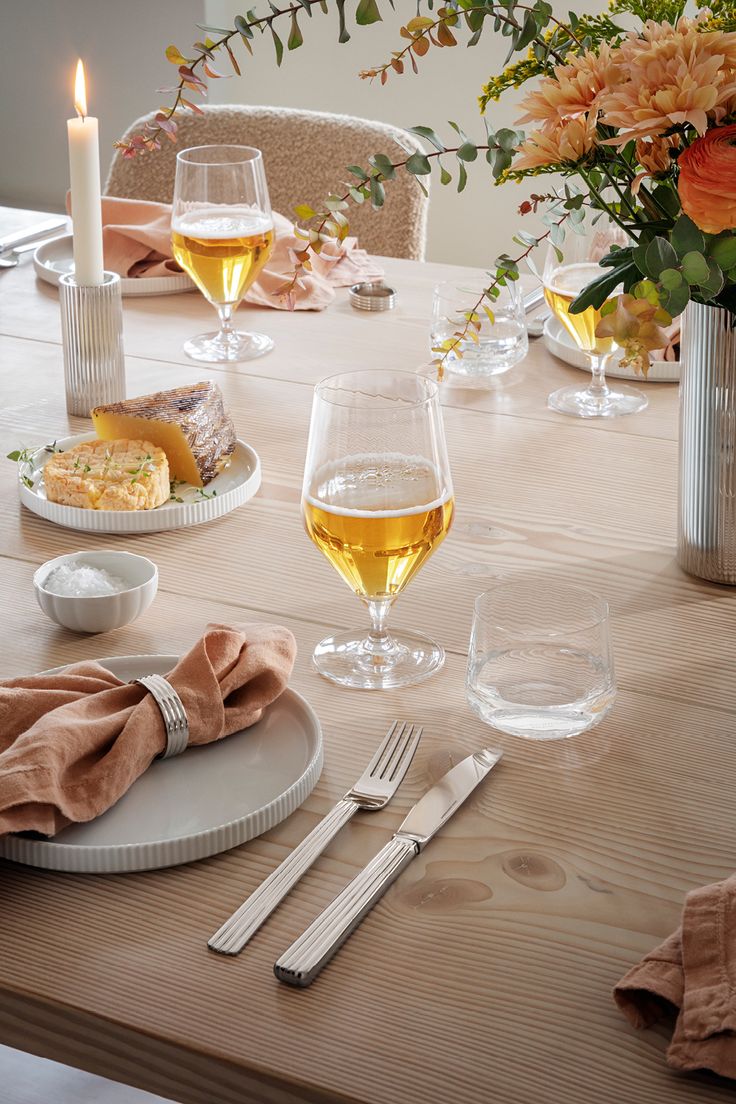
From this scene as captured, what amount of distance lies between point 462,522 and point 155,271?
81cm

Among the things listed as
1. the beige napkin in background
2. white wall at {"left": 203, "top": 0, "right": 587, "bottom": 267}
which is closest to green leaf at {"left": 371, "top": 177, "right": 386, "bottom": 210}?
the beige napkin in background

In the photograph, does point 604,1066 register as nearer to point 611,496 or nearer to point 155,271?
point 611,496

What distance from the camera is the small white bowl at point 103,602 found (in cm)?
98

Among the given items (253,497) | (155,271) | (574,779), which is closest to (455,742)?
(574,779)

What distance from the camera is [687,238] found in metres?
0.79

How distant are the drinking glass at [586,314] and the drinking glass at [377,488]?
1.71 feet

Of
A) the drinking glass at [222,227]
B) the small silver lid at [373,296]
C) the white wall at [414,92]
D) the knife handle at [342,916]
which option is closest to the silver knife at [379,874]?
the knife handle at [342,916]

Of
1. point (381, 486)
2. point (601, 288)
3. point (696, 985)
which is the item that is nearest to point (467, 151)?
point (601, 288)

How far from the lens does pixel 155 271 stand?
5.98ft

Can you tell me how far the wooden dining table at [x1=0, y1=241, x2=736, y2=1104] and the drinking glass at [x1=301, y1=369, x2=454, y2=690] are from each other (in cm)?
7

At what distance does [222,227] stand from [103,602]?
2.39 ft

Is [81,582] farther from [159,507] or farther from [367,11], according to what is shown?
[367,11]

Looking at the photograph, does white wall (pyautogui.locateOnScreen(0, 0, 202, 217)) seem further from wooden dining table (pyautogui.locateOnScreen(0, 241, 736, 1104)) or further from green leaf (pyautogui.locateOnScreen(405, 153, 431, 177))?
green leaf (pyautogui.locateOnScreen(405, 153, 431, 177))

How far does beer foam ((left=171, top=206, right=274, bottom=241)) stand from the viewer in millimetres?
1559
